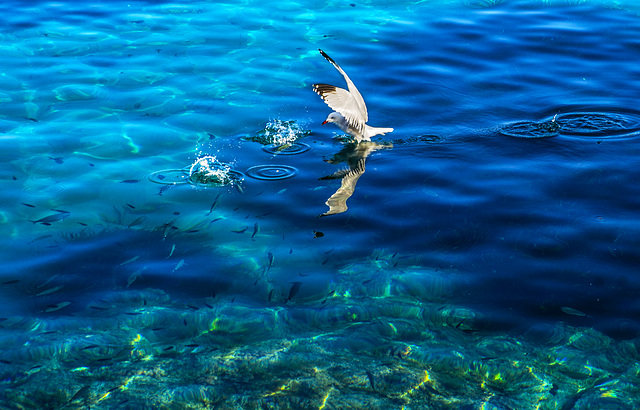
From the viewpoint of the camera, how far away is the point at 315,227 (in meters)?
7.75

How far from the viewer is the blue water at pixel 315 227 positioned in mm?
5762

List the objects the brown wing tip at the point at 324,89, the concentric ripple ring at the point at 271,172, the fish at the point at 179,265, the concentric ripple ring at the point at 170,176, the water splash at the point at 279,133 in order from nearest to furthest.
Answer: the fish at the point at 179,265 → the concentric ripple ring at the point at 170,176 → the concentric ripple ring at the point at 271,172 → the brown wing tip at the point at 324,89 → the water splash at the point at 279,133

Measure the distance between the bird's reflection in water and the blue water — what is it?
0.12 feet

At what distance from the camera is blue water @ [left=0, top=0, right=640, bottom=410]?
5.76m

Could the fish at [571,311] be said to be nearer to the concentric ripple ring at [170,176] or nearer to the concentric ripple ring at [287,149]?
the concentric ripple ring at [287,149]

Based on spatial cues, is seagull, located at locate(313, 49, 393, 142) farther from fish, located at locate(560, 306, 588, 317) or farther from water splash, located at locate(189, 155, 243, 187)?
fish, located at locate(560, 306, 588, 317)

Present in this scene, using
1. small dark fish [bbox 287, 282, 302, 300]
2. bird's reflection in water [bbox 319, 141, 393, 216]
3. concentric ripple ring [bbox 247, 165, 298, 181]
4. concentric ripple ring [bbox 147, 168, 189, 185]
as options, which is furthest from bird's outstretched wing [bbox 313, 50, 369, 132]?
small dark fish [bbox 287, 282, 302, 300]

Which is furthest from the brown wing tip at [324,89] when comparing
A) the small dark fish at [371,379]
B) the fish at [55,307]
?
the small dark fish at [371,379]

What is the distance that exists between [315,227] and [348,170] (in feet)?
Answer: 5.44

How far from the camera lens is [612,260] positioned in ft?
23.2

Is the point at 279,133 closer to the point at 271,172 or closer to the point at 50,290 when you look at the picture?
the point at 271,172

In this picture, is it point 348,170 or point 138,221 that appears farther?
point 348,170

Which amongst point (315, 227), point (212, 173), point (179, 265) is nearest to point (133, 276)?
point (179, 265)

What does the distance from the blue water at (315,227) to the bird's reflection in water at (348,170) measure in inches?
1.4
